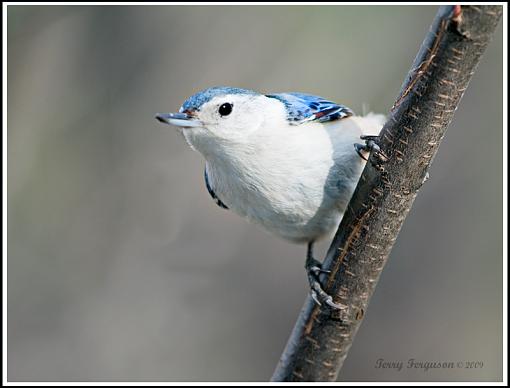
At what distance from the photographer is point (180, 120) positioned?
7.35 ft

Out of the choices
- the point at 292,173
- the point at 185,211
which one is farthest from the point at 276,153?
the point at 185,211

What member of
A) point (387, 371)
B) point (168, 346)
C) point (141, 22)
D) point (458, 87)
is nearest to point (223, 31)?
point (141, 22)

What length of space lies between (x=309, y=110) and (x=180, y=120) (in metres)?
0.65

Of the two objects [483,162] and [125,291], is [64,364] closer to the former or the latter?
[125,291]

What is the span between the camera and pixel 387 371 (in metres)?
4.33

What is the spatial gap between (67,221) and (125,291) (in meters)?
0.73

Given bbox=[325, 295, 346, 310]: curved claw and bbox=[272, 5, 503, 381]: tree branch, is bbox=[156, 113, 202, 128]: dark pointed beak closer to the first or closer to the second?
bbox=[272, 5, 503, 381]: tree branch

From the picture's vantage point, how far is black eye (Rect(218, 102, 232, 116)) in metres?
2.34

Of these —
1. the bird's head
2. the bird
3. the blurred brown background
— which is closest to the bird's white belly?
the bird

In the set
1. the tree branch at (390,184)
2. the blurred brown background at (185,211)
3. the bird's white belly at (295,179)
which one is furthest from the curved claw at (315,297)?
the blurred brown background at (185,211)

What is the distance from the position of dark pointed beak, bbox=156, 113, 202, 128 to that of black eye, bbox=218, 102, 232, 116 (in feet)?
0.33

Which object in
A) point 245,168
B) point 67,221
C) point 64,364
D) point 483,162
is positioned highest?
point 245,168

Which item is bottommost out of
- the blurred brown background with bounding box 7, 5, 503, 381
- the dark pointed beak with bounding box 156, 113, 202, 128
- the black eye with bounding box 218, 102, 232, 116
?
the blurred brown background with bounding box 7, 5, 503, 381

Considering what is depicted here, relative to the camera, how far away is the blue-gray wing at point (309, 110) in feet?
8.47
